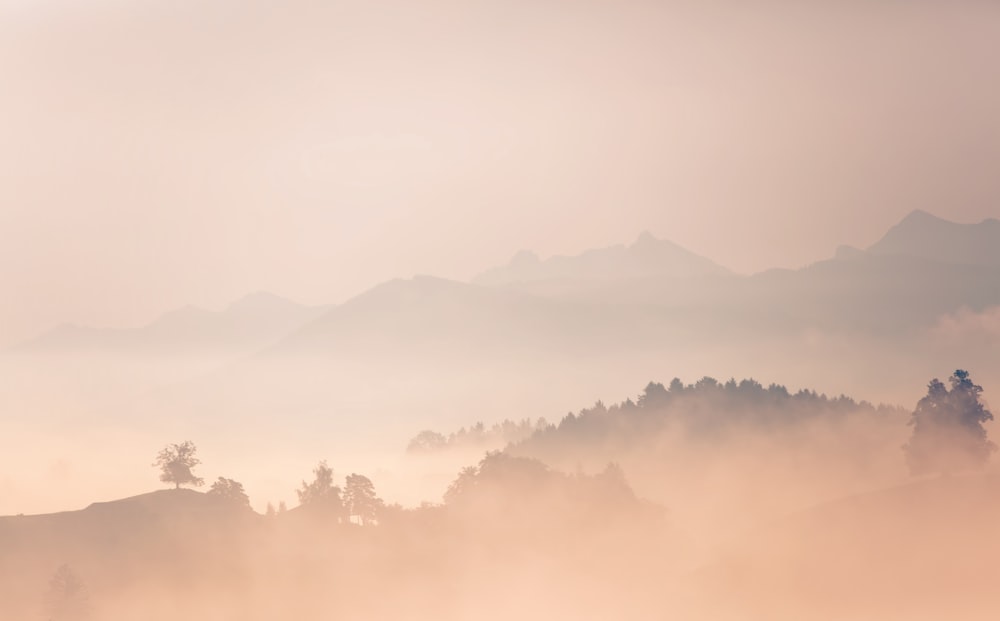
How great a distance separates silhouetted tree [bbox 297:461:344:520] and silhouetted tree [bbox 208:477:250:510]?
22.8 inches

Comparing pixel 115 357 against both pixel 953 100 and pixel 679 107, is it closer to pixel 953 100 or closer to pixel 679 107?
pixel 679 107

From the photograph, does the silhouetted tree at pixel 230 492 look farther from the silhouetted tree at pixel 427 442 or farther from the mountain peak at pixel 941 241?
the mountain peak at pixel 941 241

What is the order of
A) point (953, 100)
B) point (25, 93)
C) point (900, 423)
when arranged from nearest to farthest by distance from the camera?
1. point (25, 93)
2. point (900, 423)
3. point (953, 100)

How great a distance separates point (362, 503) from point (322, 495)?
66 cm

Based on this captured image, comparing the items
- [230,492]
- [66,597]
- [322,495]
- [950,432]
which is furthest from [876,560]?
[66,597]

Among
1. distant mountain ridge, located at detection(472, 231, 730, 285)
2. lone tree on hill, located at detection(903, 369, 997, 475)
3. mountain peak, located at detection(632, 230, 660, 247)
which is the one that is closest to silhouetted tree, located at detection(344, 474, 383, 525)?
distant mountain ridge, located at detection(472, 231, 730, 285)

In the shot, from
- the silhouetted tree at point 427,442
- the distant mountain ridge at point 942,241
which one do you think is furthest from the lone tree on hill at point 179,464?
the distant mountain ridge at point 942,241

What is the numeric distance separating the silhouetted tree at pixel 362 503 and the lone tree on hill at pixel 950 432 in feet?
29.2

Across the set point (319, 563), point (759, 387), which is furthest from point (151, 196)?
point (759, 387)

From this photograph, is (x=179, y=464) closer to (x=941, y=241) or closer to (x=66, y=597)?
(x=66, y=597)

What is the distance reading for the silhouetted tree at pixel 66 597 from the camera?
15102 millimetres

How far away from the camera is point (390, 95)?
59.5 ft

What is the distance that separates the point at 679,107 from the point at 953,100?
5277 mm

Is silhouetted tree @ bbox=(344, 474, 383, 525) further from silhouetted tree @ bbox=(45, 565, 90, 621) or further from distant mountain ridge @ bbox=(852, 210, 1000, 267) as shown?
distant mountain ridge @ bbox=(852, 210, 1000, 267)
